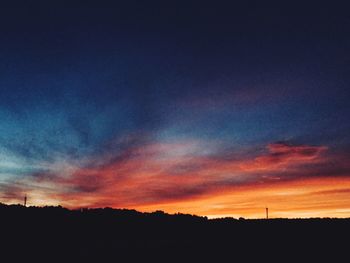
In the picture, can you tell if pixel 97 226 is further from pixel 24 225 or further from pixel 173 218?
pixel 173 218

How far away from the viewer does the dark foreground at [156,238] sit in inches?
1082

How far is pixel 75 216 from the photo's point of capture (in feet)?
122

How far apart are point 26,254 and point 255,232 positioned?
853 inches

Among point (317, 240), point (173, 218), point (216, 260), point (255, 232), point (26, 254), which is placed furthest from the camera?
point (173, 218)

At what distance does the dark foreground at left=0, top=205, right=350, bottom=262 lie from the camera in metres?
27.5

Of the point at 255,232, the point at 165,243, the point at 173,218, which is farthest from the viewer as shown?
the point at 173,218

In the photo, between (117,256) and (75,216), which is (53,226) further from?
(117,256)

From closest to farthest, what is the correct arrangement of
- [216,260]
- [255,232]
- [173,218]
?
1. [216,260]
2. [255,232]
3. [173,218]

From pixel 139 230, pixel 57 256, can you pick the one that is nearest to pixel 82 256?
→ pixel 57 256

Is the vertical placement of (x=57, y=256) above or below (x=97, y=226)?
below

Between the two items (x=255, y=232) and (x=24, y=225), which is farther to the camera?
(x=255, y=232)

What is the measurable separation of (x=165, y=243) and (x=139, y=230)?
16.4 feet

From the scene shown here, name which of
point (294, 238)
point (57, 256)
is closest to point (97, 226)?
point (57, 256)

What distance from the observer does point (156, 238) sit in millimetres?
33531
